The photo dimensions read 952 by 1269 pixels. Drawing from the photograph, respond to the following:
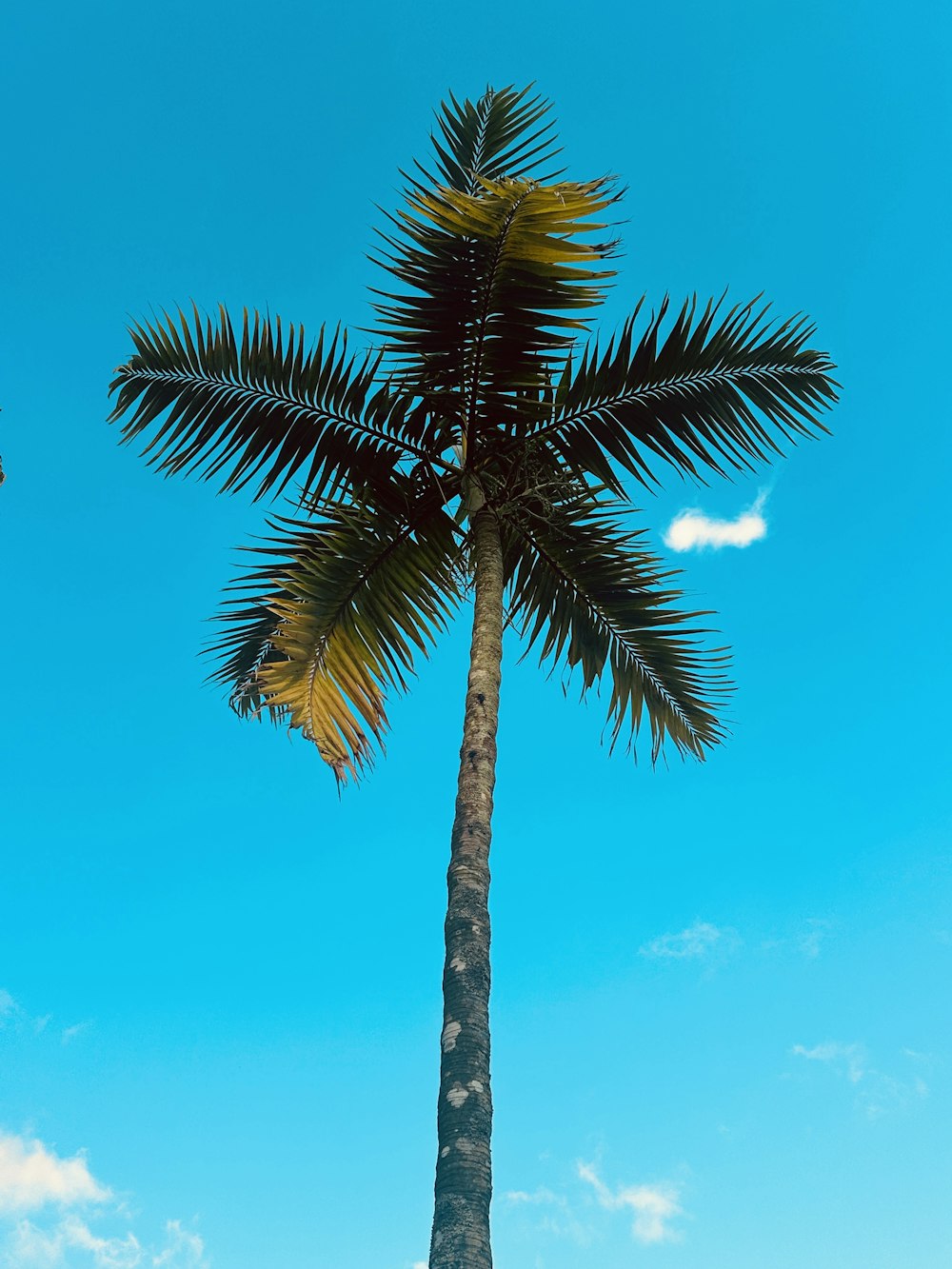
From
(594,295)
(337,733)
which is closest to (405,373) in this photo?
(594,295)

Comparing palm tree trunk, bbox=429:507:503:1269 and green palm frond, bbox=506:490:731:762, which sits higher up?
green palm frond, bbox=506:490:731:762

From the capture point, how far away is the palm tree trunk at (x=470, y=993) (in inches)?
197

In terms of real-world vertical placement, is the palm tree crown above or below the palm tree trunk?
above

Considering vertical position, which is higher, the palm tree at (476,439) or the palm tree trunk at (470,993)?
the palm tree at (476,439)

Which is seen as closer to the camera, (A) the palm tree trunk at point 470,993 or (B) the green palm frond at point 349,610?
(A) the palm tree trunk at point 470,993

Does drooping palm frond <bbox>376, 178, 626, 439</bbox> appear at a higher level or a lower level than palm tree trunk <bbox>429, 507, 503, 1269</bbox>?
higher

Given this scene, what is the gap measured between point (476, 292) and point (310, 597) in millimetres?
2385

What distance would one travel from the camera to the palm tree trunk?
5.01m

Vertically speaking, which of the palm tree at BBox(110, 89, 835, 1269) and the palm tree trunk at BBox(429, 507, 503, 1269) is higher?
the palm tree at BBox(110, 89, 835, 1269)

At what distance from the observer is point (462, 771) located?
711 centimetres

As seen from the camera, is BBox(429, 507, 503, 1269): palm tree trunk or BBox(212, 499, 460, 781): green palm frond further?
BBox(212, 499, 460, 781): green palm frond

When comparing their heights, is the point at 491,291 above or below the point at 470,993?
above

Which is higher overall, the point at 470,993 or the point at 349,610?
the point at 349,610

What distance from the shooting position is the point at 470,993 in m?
5.89
